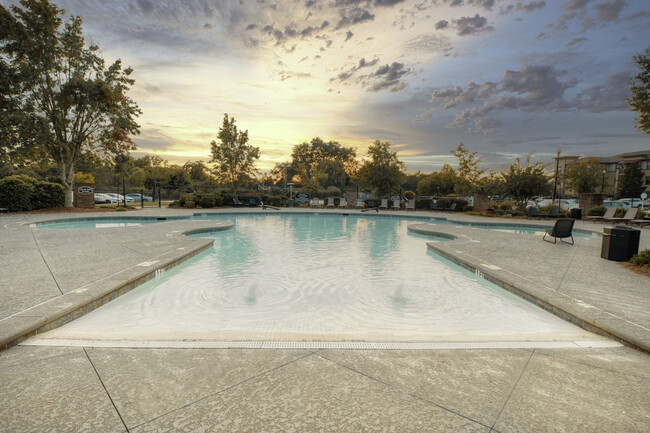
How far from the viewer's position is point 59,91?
17750 mm

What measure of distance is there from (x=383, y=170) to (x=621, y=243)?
21264mm

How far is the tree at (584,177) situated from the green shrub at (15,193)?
54.3m

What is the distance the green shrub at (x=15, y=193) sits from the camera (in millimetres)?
16812

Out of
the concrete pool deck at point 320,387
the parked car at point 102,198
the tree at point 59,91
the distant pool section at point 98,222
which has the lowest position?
the distant pool section at point 98,222

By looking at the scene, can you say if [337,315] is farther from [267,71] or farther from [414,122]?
[414,122]

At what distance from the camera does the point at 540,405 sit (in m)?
2.07

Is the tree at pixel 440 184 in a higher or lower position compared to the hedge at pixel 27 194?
higher

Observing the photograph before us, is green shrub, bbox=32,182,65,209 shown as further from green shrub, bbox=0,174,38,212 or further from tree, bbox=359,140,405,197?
tree, bbox=359,140,405,197

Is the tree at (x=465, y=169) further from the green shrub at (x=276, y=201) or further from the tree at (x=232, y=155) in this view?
the tree at (x=232, y=155)

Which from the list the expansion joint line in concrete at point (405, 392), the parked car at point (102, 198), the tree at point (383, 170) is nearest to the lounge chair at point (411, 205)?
the tree at point (383, 170)

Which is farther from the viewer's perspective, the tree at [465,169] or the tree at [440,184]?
the tree at [440,184]

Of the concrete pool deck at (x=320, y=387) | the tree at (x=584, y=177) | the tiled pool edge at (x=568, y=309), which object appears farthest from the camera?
the tree at (x=584, y=177)

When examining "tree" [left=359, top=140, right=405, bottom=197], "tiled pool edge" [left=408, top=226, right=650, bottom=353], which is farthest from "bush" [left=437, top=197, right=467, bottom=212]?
"tiled pool edge" [left=408, top=226, right=650, bottom=353]

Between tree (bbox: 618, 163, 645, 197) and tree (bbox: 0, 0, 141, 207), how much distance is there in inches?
2565
